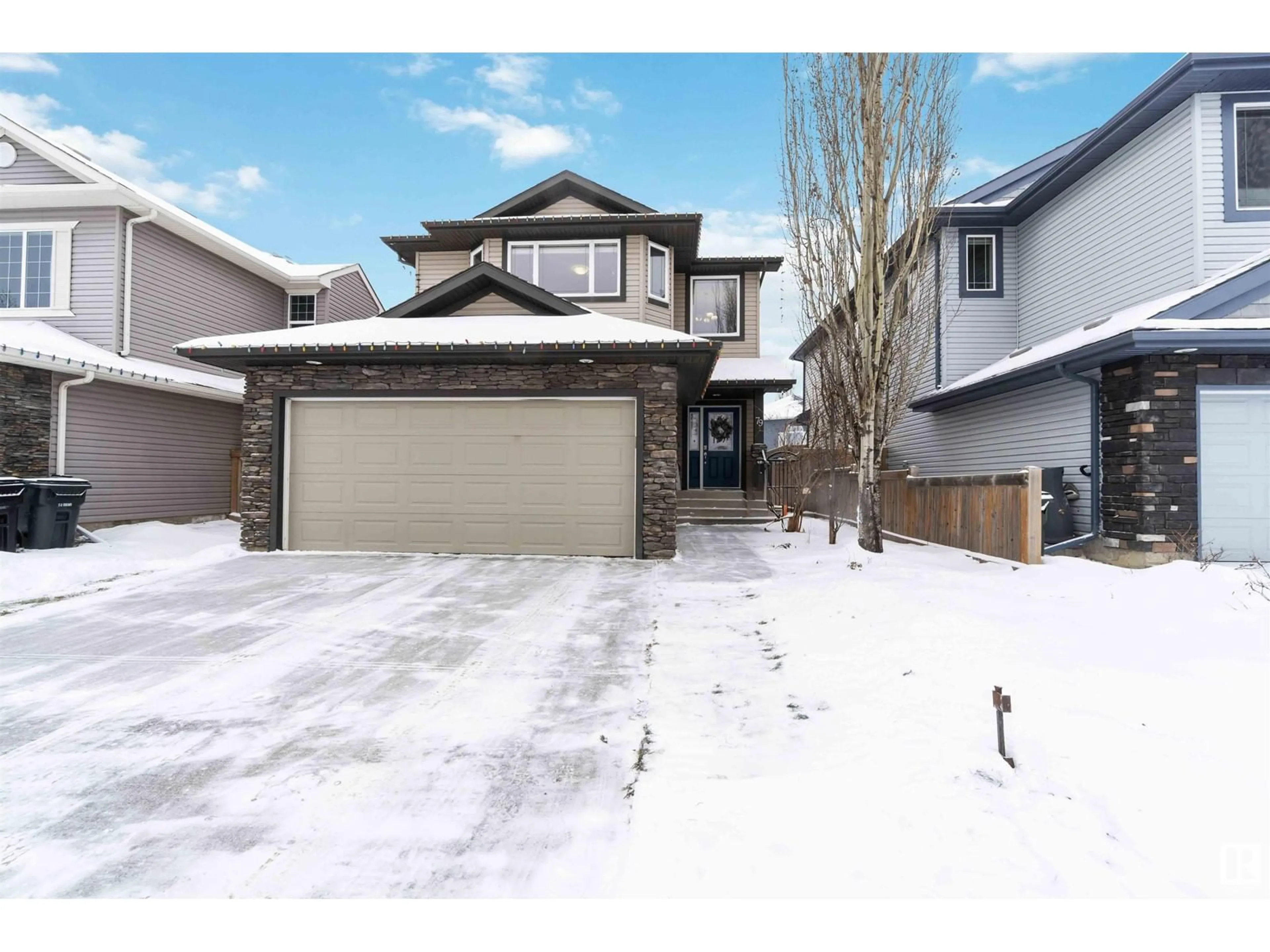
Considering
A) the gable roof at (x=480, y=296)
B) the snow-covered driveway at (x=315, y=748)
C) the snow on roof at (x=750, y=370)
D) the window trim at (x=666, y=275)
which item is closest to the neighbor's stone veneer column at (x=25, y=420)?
the gable roof at (x=480, y=296)

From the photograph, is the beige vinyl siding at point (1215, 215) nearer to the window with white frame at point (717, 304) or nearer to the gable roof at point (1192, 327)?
the gable roof at point (1192, 327)

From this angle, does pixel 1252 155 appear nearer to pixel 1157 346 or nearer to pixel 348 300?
pixel 1157 346

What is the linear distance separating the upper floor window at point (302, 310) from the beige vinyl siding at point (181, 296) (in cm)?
94

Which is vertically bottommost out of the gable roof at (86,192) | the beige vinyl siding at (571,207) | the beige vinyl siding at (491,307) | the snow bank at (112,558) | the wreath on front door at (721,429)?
the snow bank at (112,558)

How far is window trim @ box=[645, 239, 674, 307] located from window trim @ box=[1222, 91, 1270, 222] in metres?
9.13

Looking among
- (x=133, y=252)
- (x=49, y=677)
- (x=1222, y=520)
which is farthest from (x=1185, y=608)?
(x=133, y=252)

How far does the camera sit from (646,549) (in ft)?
29.5

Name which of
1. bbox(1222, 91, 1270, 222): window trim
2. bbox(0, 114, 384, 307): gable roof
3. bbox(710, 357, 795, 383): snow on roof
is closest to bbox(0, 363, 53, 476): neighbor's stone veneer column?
bbox(0, 114, 384, 307): gable roof

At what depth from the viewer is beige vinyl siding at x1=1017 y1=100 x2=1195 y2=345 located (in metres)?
9.00

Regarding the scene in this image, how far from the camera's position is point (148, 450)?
11.9 meters

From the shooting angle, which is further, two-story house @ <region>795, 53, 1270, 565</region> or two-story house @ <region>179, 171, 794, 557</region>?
two-story house @ <region>179, 171, 794, 557</region>

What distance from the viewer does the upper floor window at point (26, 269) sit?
38.8ft

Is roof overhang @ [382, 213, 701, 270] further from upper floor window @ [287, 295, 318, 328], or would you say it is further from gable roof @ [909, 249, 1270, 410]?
gable roof @ [909, 249, 1270, 410]

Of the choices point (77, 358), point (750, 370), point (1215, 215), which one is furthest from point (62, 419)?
point (1215, 215)
